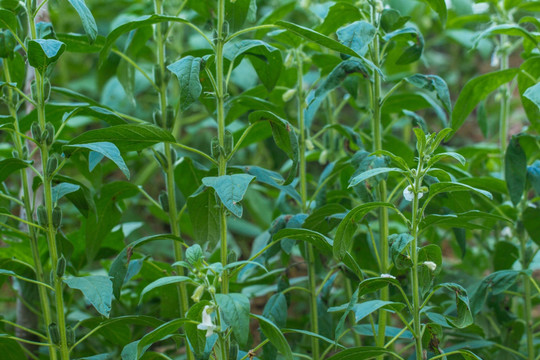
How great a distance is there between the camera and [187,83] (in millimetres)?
870

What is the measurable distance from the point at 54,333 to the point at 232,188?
0.42 metres

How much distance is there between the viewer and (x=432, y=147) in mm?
933

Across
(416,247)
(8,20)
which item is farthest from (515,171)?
(8,20)

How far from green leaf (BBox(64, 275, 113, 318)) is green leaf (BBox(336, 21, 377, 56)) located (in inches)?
21.2

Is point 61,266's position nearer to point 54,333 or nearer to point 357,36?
point 54,333

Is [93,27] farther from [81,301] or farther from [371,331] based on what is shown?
[81,301]

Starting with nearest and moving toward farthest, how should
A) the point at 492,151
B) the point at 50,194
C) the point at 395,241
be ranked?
the point at 395,241
the point at 50,194
the point at 492,151

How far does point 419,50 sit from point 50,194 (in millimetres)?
724

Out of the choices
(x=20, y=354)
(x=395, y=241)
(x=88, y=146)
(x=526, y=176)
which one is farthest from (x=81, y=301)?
(x=526, y=176)

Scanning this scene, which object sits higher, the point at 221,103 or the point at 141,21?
the point at 141,21

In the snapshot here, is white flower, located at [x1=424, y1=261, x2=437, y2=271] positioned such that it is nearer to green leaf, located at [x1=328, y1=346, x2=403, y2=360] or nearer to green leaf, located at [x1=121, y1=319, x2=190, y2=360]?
green leaf, located at [x1=328, y1=346, x2=403, y2=360]

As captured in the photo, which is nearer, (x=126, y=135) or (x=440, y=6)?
(x=126, y=135)

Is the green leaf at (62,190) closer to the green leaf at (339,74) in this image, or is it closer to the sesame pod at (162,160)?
the sesame pod at (162,160)

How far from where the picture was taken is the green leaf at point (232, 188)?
2.70 feet
